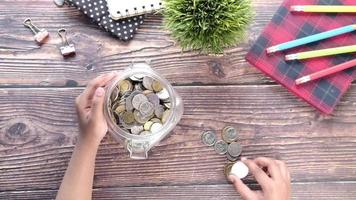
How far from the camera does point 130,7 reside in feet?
2.49

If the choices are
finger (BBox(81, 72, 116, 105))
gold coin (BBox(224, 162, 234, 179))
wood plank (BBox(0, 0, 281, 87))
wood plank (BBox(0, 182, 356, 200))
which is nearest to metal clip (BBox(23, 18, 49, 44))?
wood plank (BBox(0, 0, 281, 87))

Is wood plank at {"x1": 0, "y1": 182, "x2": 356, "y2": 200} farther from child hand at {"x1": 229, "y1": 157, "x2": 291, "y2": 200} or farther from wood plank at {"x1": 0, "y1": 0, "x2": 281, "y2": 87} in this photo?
wood plank at {"x1": 0, "y1": 0, "x2": 281, "y2": 87}

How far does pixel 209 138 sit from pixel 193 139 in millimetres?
23

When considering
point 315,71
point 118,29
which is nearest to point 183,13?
point 118,29

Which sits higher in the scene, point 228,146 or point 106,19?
point 106,19

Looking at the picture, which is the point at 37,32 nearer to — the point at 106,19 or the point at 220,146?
the point at 106,19

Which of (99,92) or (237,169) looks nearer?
(99,92)

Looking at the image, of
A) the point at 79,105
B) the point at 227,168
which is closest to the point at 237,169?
the point at 227,168

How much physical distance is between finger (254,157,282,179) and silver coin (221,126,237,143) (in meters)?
0.05

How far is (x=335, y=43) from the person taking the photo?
79 centimetres

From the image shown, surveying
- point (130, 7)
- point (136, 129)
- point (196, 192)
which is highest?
point (130, 7)

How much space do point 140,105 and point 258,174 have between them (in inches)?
7.7

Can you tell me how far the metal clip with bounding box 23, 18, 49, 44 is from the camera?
2.50 feet

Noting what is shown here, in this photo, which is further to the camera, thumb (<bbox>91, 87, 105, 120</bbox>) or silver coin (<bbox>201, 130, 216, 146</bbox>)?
silver coin (<bbox>201, 130, 216, 146</bbox>)
